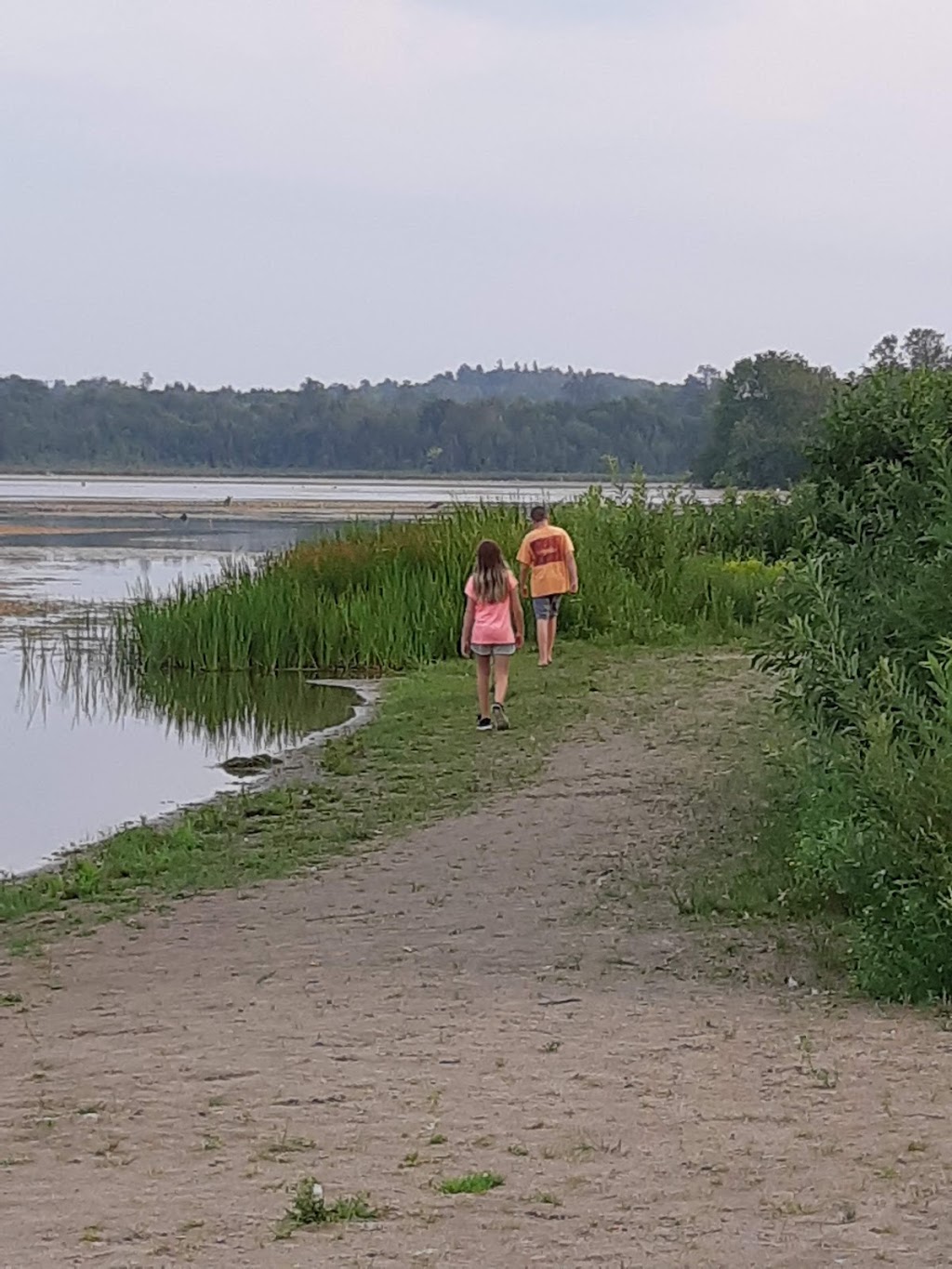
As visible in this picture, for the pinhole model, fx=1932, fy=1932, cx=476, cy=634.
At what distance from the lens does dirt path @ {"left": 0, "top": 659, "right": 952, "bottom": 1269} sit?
4.80m

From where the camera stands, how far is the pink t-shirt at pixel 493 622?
623 inches

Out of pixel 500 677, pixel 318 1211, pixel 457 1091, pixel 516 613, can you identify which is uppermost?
pixel 516 613

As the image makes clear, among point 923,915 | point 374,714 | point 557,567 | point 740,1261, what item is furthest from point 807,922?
point 557,567

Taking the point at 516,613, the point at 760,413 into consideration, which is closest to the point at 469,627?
the point at 516,613

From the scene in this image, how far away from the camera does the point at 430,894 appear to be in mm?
9688

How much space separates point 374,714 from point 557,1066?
12253 millimetres

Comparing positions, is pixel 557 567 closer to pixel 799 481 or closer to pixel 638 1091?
pixel 799 481

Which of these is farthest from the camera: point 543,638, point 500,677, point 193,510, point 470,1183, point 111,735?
point 193,510

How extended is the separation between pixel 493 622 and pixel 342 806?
344 cm

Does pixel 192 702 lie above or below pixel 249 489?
below

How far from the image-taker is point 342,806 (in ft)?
42.1

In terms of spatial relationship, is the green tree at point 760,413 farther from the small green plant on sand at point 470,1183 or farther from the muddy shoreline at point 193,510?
the small green plant on sand at point 470,1183

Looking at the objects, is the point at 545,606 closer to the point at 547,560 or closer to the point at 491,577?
the point at 547,560

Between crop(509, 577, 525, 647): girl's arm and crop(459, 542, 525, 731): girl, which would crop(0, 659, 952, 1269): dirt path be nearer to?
crop(459, 542, 525, 731): girl
